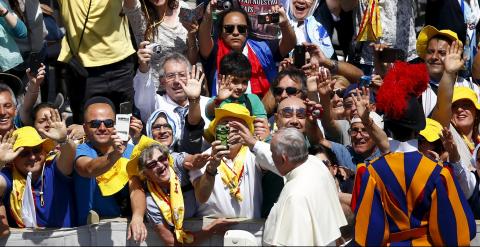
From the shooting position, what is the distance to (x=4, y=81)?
1350 cm

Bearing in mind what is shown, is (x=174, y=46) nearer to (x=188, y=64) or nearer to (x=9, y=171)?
(x=188, y=64)

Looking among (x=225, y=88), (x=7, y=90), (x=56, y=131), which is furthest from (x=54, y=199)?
(x=225, y=88)

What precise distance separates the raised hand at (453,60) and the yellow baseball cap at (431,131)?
2.16 ft

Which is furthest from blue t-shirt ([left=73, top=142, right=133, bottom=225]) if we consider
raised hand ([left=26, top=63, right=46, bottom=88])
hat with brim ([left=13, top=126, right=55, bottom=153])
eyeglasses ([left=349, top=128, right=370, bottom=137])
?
eyeglasses ([left=349, top=128, right=370, bottom=137])

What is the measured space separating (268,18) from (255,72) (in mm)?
521

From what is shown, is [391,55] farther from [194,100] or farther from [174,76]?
[194,100]

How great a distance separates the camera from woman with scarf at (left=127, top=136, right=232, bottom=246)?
38.1ft

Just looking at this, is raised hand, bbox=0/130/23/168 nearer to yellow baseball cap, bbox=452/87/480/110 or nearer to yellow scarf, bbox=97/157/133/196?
yellow scarf, bbox=97/157/133/196

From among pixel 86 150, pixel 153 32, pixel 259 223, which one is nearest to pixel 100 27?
pixel 153 32

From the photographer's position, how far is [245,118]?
12.2 meters

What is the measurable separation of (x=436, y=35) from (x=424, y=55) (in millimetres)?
251

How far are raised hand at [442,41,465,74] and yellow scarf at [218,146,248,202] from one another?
217 cm

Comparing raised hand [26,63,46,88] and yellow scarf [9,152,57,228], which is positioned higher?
raised hand [26,63,46,88]

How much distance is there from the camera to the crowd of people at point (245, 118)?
1087 cm
